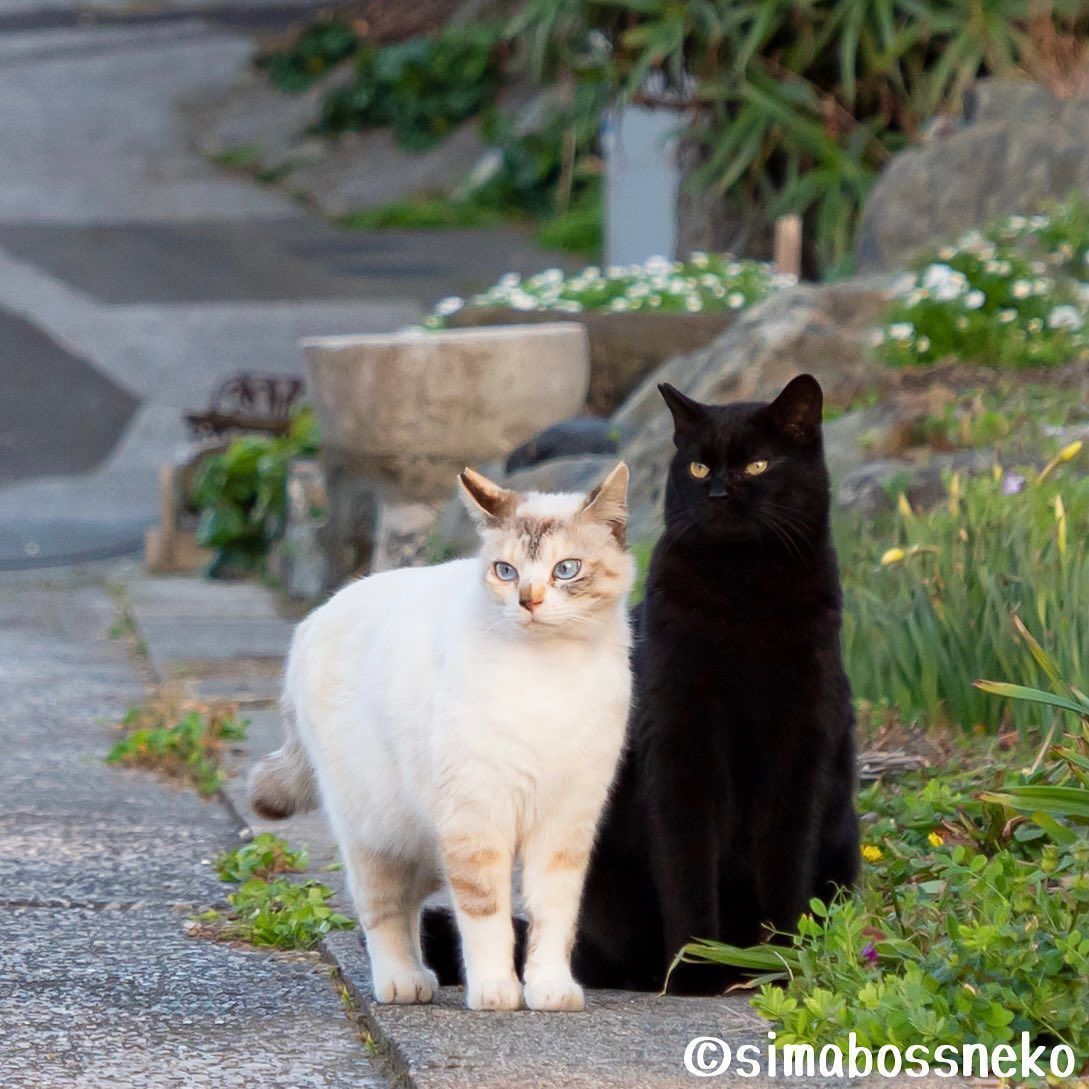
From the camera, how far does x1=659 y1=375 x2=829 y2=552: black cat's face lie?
3.16 metres

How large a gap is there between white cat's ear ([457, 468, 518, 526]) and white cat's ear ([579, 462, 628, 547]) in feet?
0.41

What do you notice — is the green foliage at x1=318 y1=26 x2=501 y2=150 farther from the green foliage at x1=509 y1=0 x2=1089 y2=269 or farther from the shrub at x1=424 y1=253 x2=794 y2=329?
the shrub at x1=424 y1=253 x2=794 y2=329

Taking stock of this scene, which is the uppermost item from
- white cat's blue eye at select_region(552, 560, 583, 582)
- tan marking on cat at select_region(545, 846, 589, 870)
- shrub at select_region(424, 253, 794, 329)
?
shrub at select_region(424, 253, 794, 329)

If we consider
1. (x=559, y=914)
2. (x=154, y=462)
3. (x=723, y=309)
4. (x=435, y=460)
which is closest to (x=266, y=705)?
(x=435, y=460)

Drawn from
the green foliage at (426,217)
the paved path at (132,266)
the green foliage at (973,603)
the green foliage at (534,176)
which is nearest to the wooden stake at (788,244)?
the paved path at (132,266)

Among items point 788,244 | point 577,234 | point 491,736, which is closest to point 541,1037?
point 491,736

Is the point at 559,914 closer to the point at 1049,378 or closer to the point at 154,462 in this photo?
the point at 1049,378

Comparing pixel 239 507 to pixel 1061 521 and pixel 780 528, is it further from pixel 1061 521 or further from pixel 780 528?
pixel 780 528

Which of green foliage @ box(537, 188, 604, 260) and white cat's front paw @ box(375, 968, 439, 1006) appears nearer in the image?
white cat's front paw @ box(375, 968, 439, 1006)

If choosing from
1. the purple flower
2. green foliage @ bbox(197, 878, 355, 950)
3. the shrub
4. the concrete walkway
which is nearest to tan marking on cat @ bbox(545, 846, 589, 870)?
the concrete walkway

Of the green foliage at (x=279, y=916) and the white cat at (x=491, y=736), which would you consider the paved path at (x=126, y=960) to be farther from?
the white cat at (x=491, y=736)

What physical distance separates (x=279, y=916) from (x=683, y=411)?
1.22 meters

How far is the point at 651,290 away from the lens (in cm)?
933

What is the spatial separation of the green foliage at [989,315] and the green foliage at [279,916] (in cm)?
364
